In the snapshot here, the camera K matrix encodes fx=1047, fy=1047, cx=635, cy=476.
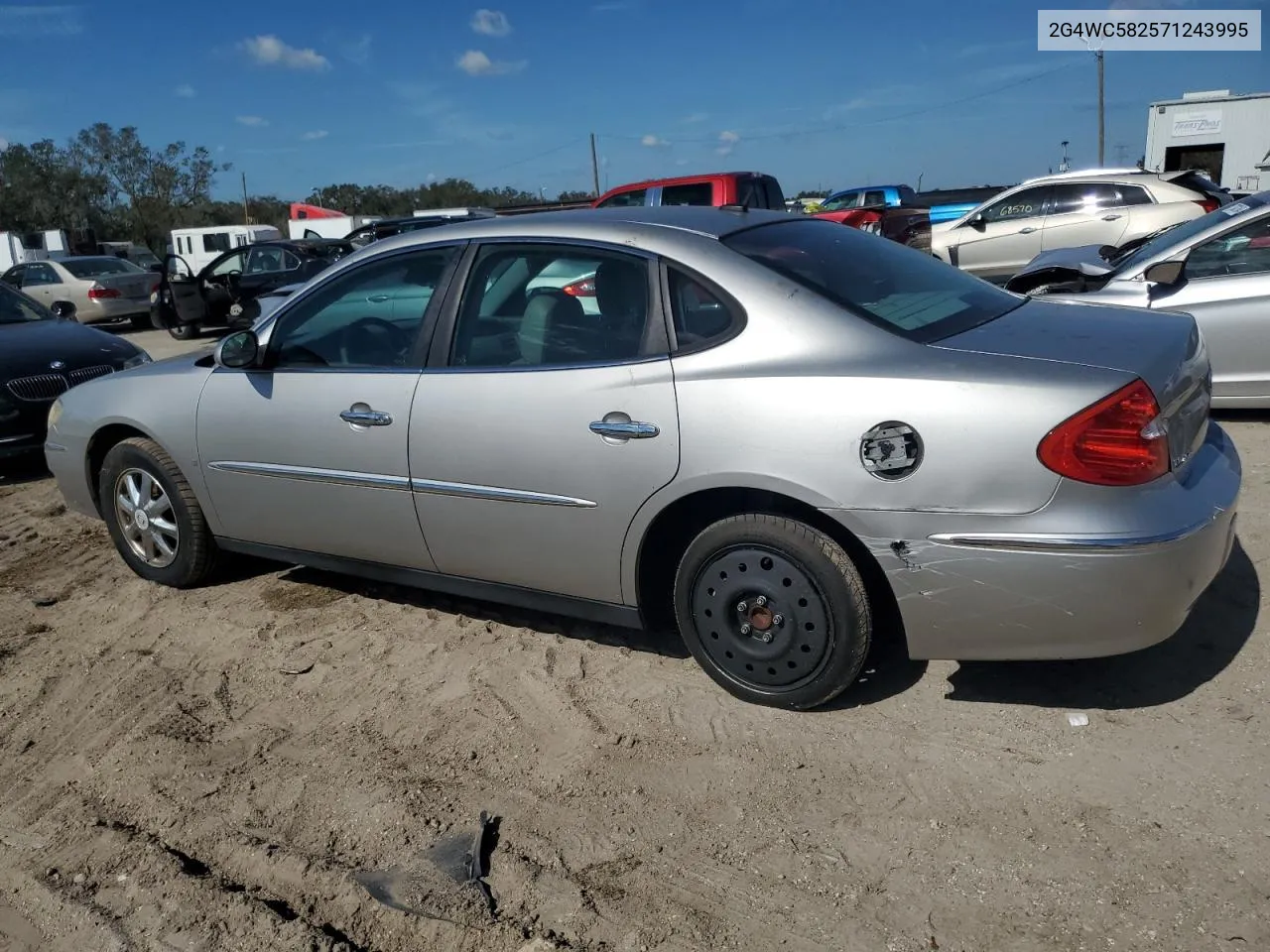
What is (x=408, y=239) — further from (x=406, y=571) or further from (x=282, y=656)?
(x=282, y=656)

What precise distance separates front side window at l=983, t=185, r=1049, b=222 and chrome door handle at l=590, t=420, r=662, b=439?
37.3 feet

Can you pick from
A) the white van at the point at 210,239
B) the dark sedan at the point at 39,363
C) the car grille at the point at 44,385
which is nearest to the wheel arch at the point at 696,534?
the car grille at the point at 44,385

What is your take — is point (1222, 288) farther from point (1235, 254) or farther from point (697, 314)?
point (697, 314)

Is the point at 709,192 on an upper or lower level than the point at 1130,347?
upper

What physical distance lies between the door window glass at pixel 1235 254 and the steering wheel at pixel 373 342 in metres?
5.04

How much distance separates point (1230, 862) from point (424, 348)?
2.99 metres

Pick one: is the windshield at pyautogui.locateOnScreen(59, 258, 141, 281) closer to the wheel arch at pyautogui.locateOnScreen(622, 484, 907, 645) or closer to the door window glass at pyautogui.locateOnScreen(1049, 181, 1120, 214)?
the door window glass at pyautogui.locateOnScreen(1049, 181, 1120, 214)

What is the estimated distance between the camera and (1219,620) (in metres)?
3.82

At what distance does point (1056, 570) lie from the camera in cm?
287

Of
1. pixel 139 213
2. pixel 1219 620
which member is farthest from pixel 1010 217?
pixel 139 213

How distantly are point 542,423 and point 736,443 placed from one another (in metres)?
0.73

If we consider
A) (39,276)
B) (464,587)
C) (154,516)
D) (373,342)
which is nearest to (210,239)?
(39,276)

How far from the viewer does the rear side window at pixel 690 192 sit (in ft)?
43.8

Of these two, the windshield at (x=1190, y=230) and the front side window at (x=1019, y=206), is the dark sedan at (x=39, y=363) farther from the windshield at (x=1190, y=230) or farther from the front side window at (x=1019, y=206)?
the front side window at (x=1019, y=206)
